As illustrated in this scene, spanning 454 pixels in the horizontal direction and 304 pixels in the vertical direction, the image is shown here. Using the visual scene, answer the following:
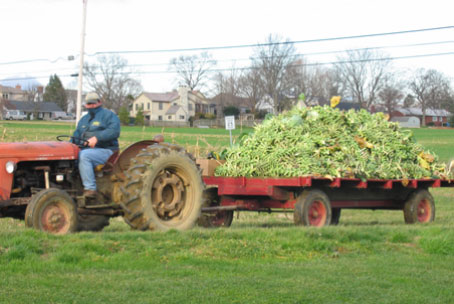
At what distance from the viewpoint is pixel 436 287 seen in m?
6.89

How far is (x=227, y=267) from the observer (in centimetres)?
730

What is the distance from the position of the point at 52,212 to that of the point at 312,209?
4.79 m

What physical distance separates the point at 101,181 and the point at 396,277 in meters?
4.20

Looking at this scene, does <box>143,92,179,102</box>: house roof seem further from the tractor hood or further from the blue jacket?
the tractor hood

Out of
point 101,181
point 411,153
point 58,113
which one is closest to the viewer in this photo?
point 101,181

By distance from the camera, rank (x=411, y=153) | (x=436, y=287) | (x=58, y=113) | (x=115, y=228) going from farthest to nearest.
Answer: (x=58, y=113), (x=411, y=153), (x=115, y=228), (x=436, y=287)

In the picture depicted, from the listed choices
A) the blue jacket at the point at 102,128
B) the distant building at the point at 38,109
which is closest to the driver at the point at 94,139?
the blue jacket at the point at 102,128

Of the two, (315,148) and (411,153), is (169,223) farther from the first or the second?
(411,153)

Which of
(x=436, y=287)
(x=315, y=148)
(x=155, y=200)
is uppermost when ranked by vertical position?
(x=315, y=148)

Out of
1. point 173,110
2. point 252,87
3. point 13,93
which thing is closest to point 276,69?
point 252,87

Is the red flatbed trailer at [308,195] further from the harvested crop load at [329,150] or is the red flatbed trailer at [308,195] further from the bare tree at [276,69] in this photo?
the bare tree at [276,69]

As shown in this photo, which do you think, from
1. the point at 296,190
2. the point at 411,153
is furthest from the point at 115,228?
the point at 411,153

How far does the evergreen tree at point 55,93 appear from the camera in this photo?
117000 millimetres

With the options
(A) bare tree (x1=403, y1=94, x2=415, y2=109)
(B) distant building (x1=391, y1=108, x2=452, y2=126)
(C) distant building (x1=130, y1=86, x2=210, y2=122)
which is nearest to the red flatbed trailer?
(C) distant building (x1=130, y1=86, x2=210, y2=122)
